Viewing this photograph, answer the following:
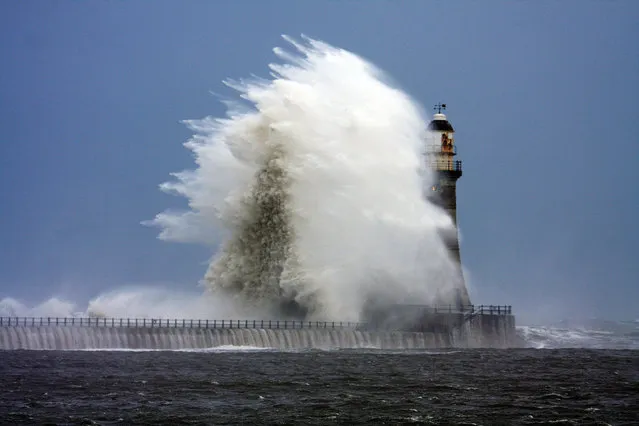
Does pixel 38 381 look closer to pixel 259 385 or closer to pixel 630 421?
pixel 259 385

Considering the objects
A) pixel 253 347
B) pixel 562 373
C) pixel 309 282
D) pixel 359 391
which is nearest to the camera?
pixel 359 391

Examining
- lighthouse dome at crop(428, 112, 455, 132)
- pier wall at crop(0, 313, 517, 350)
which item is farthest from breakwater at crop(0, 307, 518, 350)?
lighthouse dome at crop(428, 112, 455, 132)

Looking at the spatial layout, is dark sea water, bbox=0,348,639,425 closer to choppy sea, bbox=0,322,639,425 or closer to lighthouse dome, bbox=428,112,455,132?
choppy sea, bbox=0,322,639,425

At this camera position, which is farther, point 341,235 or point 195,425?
point 341,235

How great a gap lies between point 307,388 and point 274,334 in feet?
57.1

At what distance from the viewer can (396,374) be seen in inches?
1684

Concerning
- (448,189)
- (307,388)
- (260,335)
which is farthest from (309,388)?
(448,189)

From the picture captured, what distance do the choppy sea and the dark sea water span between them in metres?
0.03

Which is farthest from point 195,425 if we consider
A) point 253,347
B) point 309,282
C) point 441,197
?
point 441,197

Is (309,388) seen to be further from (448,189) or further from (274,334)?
(448,189)

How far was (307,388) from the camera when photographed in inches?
1475

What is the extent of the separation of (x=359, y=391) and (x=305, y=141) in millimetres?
27297

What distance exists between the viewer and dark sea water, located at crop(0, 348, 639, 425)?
1212 inches

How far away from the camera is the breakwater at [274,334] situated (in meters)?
52.3
